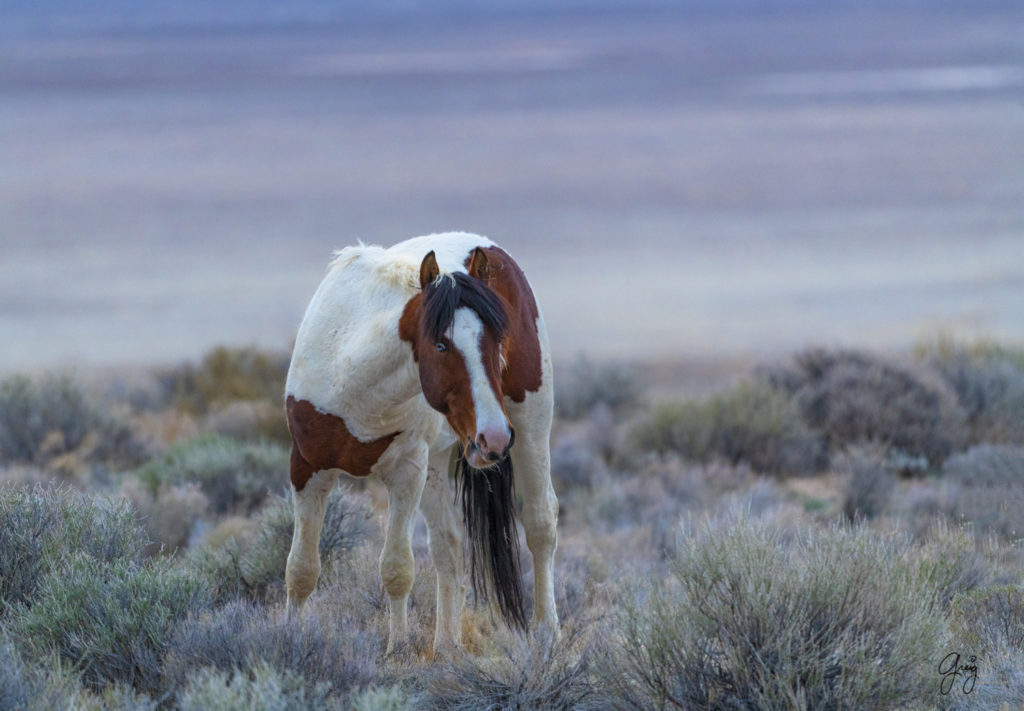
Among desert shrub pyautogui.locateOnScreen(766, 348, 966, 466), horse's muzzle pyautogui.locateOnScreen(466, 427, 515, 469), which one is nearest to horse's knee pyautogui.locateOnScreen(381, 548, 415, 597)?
horse's muzzle pyautogui.locateOnScreen(466, 427, 515, 469)

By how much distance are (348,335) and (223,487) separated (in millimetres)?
5986

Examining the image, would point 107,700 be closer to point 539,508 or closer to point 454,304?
point 454,304

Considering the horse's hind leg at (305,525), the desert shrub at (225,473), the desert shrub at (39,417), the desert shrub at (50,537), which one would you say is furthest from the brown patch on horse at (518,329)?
the desert shrub at (39,417)

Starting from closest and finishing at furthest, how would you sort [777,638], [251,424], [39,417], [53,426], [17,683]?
1. [17,683]
2. [777,638]
3. [39,417]
4. [53,426]
5. [251,424]

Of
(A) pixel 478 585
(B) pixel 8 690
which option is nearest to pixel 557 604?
(A) pixel 478 585

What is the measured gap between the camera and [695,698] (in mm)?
4645

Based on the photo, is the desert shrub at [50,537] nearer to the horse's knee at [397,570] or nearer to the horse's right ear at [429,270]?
the horse's knee at [397,570]

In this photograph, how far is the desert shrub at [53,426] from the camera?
41.0 feet

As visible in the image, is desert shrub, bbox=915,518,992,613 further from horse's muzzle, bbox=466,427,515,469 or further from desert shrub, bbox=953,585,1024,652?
horse's muzzle, bbox=466,427,515,469

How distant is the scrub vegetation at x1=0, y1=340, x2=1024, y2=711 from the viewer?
4645mm

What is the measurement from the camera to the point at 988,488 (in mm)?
10477

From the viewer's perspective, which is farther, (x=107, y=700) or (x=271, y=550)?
(x=271, y=550)

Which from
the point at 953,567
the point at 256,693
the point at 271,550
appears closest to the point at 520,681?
the point at 256,693

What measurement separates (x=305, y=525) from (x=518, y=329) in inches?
59.9
